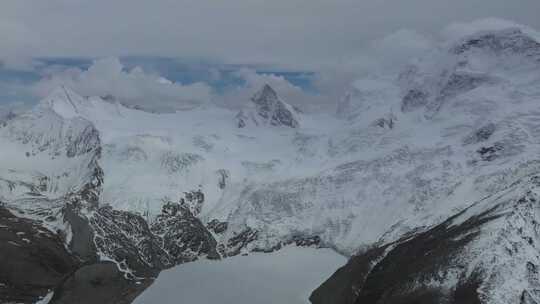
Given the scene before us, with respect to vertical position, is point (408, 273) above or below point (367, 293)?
above

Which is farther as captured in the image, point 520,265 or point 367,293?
point 367,293

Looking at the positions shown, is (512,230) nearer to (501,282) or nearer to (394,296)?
(501,282)

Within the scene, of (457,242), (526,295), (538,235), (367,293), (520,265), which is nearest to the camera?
(526,295)

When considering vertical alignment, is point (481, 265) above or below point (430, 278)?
above

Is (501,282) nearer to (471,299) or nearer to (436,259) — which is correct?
(471,299)

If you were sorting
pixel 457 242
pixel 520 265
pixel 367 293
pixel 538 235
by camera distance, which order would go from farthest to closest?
pixel 367 293
pixel 457 242
pixel 538 235
pixel 520 265

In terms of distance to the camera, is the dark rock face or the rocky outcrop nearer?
the rocky outcrop

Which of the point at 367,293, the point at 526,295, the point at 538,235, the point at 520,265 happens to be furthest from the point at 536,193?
the point at 367,293

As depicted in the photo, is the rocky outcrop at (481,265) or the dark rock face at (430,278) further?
the dark rock face at (430,278)

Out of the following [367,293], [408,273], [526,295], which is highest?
[526,295]

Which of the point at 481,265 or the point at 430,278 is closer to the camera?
the point at 481,265
